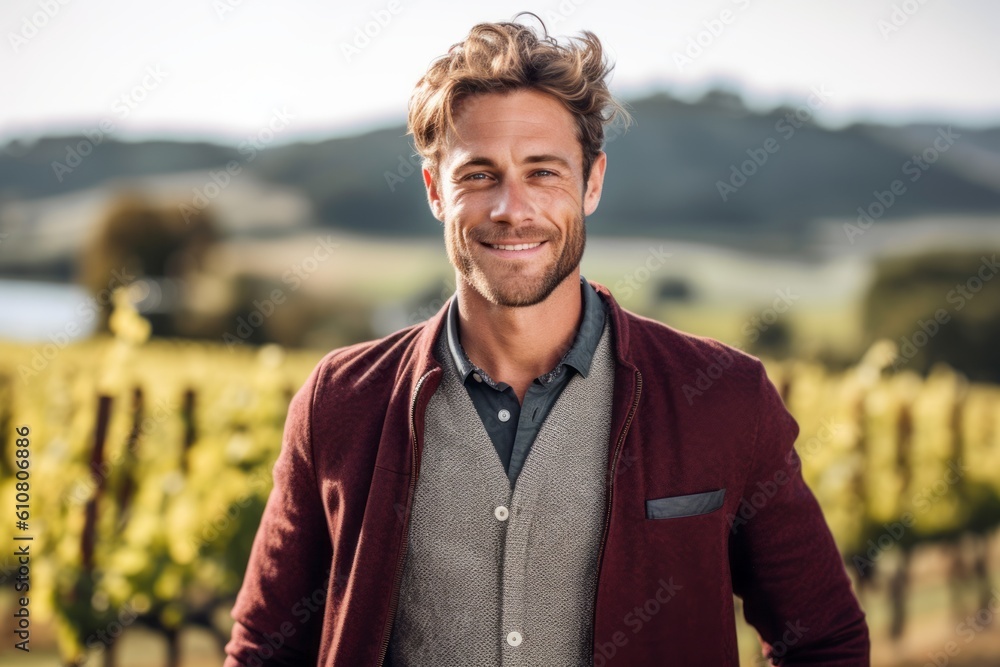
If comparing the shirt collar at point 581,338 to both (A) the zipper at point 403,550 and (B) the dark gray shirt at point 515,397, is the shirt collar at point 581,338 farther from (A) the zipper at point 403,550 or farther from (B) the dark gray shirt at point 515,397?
(A) the zipper at point 403,550

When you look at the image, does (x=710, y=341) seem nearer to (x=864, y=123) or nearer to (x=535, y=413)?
(x=535, y=413)

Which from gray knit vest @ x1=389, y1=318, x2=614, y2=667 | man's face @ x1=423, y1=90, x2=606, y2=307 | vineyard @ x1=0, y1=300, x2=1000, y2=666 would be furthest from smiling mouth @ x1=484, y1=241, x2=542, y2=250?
vineyard @ x1=0, y1=300, x2=1000, y2=666

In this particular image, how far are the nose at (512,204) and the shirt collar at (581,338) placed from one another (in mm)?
210

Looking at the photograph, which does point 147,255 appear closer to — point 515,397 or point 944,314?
point 515,397

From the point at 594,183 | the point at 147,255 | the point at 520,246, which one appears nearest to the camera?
the point at 520,246

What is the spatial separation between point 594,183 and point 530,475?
24.6 inches

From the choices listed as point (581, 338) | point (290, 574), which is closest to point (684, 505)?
point (581, 338)

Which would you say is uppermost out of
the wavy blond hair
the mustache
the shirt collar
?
the wavy blond hair

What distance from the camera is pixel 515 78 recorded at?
1591mm

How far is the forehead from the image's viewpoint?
62.3 inches

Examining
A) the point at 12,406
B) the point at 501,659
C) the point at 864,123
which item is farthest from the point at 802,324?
the point at 12,406

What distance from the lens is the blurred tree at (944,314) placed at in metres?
3.62

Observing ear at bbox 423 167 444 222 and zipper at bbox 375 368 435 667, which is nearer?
zipper at bbox 375 368 435 667

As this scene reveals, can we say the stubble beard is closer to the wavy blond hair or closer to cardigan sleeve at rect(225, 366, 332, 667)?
the wavy blond hair
